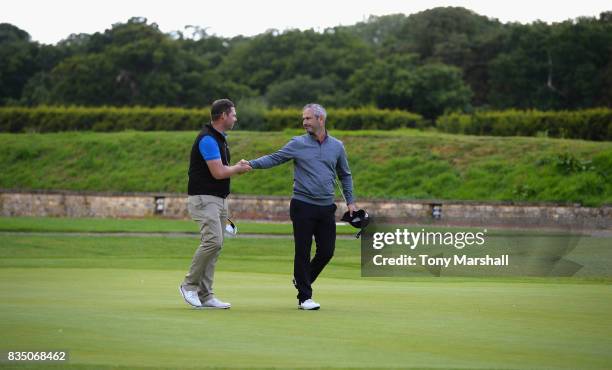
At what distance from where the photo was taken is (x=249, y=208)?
4428 cm

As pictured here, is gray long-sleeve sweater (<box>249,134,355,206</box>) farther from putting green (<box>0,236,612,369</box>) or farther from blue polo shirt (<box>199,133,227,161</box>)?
putting green (<box>0,236,612,369</box>)

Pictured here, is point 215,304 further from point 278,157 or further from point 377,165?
point 377,165

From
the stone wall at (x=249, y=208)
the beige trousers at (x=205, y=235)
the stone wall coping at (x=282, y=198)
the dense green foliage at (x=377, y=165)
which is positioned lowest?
the stone wall at (x=249, y=208)

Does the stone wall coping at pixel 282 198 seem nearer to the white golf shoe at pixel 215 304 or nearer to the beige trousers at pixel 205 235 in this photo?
the beige trousers at pixel 205 235

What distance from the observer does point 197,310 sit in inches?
408

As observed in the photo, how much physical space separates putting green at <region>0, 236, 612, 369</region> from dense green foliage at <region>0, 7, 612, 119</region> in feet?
187

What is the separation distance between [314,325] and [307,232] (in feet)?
7.01

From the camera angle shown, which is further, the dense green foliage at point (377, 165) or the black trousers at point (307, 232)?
the dense green foliage at point (377, 165)

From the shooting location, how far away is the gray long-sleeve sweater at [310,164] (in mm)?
11023

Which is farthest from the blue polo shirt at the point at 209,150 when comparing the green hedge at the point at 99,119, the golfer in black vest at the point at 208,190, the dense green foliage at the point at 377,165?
the green hedge at the point at 99,119

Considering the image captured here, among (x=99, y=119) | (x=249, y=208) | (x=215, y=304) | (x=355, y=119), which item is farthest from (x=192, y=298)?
(x=99, y=119)

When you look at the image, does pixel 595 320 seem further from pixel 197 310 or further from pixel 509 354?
pixel 197 310

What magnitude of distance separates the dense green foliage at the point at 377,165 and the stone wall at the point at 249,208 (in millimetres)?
1254

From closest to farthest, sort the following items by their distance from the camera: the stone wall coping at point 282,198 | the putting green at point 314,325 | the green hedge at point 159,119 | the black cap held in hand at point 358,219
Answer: the putting green at point 314,325 → the black cap held in hand at point 358,219 → the stone wall coping at point 282,198 → the green hedge at point 159,119
